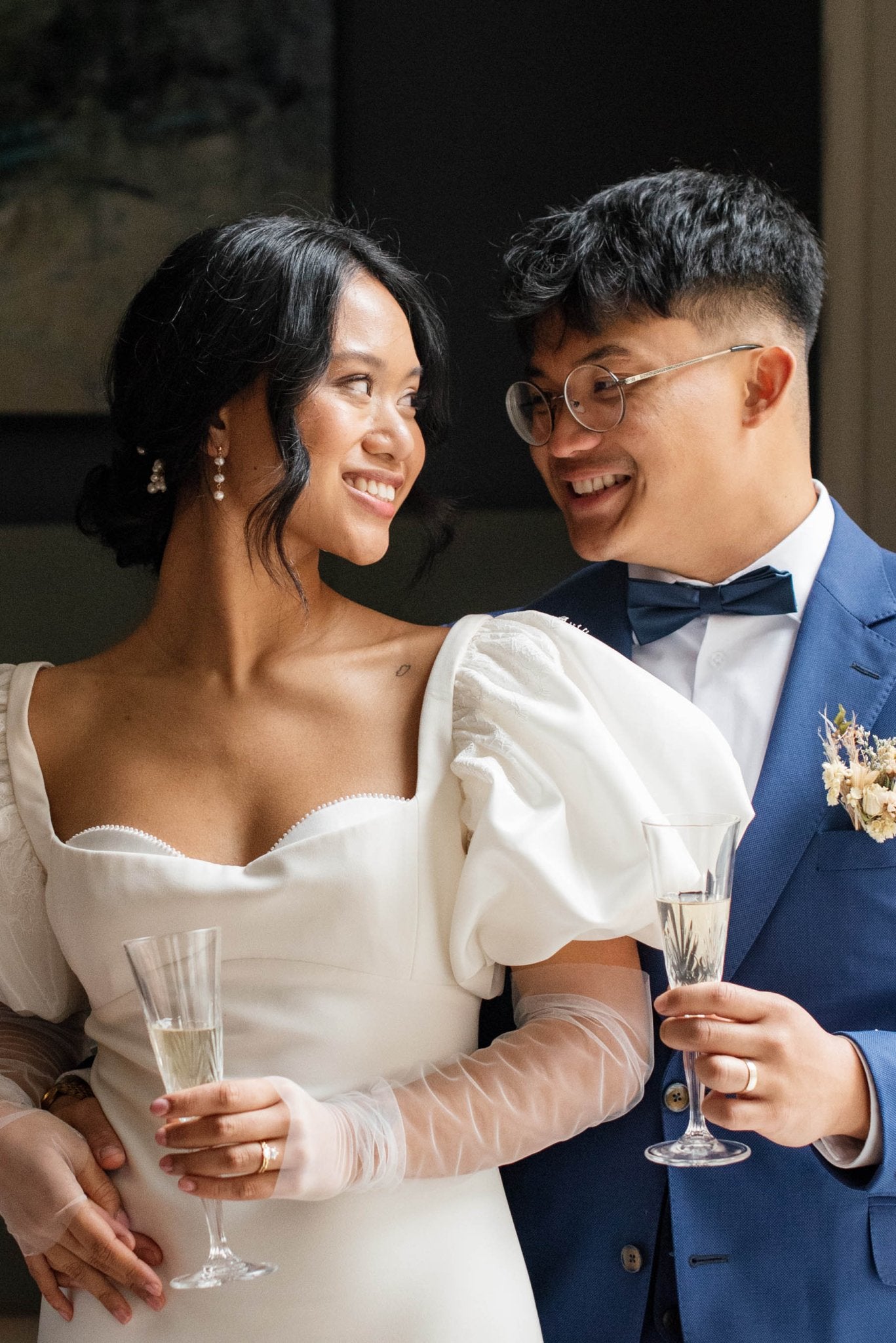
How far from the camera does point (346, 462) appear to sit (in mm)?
1739

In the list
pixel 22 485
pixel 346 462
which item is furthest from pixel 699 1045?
pixel 22 485

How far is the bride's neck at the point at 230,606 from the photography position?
1.78 metres

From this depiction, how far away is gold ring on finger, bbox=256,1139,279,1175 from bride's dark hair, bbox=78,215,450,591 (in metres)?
0.69

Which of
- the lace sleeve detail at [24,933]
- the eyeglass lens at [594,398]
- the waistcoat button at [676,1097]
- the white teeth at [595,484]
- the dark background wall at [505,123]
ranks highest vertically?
the dark background wall at [505,123]

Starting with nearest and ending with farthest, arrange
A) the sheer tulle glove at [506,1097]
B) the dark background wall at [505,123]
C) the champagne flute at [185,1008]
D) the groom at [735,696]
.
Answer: the champagne flute at [185,1008]
the sheer tulle glove at [506,1097]
the groom at [735,696]
the dark background wall at [505,123]

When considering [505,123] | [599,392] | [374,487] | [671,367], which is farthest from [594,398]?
[505,123]

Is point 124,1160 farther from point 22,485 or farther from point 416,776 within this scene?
point 22,485

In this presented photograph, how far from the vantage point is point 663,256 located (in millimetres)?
1992

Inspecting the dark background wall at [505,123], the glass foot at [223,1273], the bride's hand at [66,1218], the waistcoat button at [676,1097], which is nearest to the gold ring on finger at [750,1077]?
the waistcoat button at [676,1097]

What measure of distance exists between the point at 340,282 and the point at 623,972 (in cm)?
87

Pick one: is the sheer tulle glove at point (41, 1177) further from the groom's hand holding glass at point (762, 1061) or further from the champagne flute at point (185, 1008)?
the groom's hand holding glass at point (762, 1061)

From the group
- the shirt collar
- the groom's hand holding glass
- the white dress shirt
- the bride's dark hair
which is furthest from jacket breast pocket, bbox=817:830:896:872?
the bride's dark hair

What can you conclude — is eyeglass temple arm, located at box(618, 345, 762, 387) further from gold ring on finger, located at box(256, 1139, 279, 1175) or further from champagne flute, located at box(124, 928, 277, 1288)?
gold ring on finger, located at box(256, 1139, 279, 1175)

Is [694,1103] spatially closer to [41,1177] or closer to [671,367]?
[41,1177]
